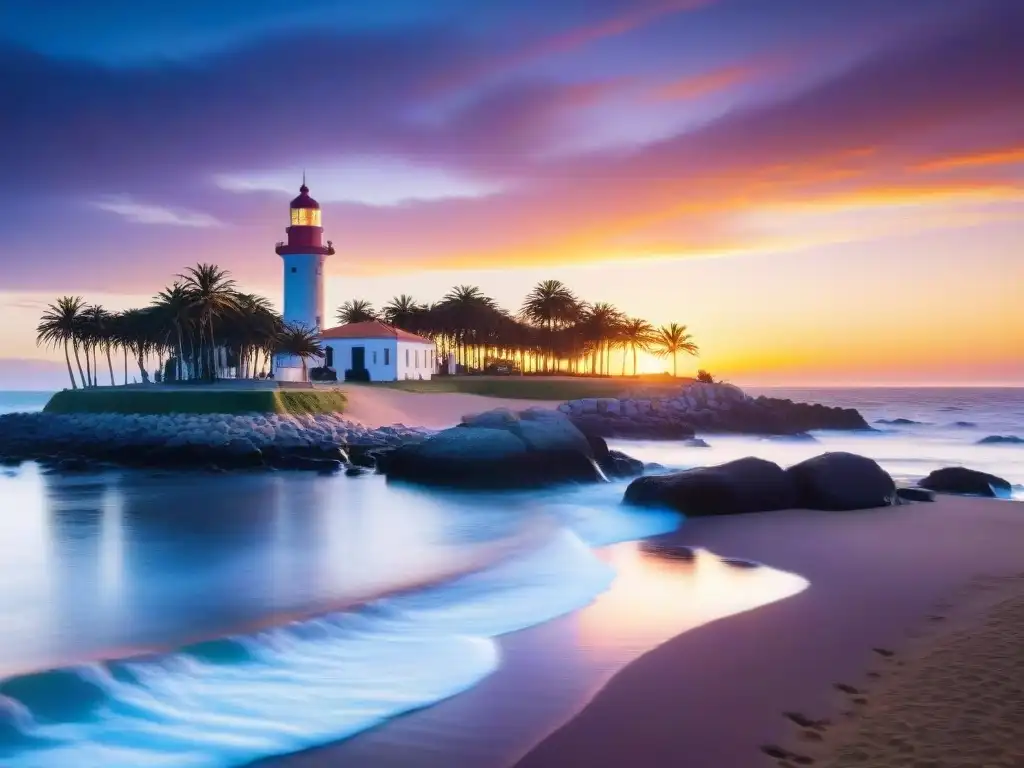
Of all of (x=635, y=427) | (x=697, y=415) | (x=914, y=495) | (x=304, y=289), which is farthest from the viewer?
(x=304, y=289)

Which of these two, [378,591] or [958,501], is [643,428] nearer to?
[958,501]

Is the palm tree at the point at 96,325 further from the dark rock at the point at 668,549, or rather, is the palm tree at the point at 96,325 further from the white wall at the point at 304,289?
the dark rock at the point at 668,549

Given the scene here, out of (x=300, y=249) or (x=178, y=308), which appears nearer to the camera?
(x=178, y=308)

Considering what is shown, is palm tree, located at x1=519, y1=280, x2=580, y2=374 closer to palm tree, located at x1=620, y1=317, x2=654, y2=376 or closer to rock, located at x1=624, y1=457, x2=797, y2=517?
palm tree, located at x1=620, y1=317, x2=654, y2=376

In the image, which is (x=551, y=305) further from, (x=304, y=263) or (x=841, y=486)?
(x=841, y=486)

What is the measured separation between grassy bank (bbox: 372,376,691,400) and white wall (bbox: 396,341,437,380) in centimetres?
140

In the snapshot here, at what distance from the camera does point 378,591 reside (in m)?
11.0

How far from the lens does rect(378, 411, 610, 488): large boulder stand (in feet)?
66.5

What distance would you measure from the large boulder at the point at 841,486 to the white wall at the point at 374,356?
40715 mm

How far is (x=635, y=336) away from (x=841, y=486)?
66460mm

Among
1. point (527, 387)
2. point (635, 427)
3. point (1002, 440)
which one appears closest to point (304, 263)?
point (527, 387)

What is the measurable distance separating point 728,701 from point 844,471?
1120 centimetres

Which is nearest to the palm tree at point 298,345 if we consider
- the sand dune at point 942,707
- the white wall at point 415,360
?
the white wall at point 415,360

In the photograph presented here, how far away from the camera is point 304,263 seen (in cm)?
5647
